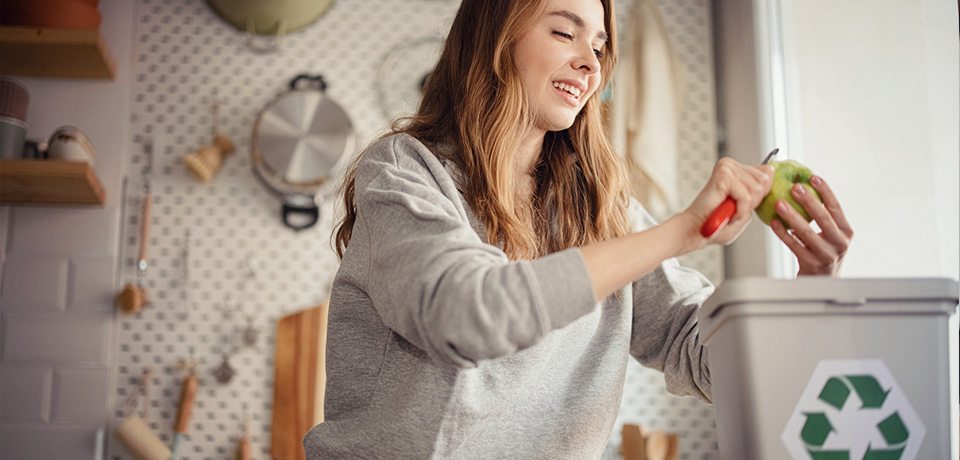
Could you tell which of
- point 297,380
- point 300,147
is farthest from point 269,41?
point 297,380

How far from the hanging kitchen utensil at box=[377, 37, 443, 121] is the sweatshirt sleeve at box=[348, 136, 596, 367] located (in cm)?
146

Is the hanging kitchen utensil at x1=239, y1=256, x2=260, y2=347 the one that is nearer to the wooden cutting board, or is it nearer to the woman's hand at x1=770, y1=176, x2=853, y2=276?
the wooden cutting board

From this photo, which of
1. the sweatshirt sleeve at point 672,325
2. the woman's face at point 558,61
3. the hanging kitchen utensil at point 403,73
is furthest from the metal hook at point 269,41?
the sweatshirt sleeve at point 672,325

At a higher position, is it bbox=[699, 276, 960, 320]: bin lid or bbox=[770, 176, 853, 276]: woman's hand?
bbox=[770, 176, 853, 276]: woman's hand

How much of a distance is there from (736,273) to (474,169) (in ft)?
4.73

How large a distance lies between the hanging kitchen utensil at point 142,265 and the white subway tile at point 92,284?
0.04 meters

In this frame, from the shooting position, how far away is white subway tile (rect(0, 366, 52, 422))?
2.08 metres

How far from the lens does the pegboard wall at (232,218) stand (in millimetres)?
2135

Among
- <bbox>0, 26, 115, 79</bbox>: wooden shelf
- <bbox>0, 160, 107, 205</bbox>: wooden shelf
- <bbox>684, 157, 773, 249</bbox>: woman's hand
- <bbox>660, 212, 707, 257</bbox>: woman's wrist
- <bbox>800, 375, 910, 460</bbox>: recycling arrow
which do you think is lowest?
<bbox>800, 375, 910, 460</bbox>: recycling arrow

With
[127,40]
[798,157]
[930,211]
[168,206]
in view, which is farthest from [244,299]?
[930,211]

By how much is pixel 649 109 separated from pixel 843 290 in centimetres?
151

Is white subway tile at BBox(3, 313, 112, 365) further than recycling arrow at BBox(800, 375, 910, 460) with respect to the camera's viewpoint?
Yes

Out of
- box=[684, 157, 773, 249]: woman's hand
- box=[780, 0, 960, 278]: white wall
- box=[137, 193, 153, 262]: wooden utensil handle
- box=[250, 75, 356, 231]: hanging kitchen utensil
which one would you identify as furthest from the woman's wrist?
box=[137, 193, 153, 262]: wooden utensil handle

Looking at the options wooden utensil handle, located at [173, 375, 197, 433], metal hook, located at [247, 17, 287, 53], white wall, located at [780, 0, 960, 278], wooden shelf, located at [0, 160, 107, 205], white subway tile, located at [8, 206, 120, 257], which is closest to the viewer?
white wall, located at [780, 0, 960, 278]
